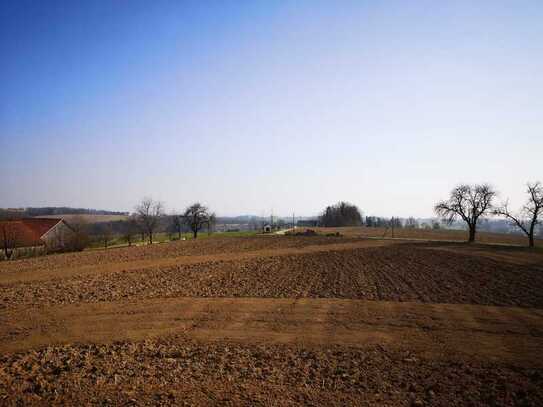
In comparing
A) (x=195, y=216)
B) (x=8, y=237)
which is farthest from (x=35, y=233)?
(x=195, y=216)

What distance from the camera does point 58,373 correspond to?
8.26 meters

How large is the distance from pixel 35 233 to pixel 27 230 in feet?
3.65

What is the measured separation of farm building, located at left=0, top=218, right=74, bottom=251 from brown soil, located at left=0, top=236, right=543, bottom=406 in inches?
1113

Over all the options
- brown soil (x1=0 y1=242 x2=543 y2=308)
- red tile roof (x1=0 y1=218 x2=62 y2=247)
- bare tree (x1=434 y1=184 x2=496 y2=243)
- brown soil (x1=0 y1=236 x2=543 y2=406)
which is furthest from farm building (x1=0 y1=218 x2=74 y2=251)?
bare tree (x1=434 y1=184 x2=496 y2=243)

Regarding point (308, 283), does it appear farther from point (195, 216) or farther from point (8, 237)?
point (195, 216)

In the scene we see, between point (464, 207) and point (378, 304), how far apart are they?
→ 4330 centimetres

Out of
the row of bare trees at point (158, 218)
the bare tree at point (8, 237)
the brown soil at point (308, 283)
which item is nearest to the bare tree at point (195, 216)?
the row of bare trees at point (158, 218)

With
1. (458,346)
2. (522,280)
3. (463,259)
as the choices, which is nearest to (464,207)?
(463,259)

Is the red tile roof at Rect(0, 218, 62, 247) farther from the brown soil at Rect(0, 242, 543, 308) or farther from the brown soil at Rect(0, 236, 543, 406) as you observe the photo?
the brown soil at Rect(0, 236, 543, 406)

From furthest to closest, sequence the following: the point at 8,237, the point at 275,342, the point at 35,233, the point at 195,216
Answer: the point at 195,216 < the point at 35,233 < the point at 8,237 < the point at 275,342

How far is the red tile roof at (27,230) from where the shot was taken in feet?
139

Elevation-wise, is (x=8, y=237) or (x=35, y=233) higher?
(x=35, y=233)

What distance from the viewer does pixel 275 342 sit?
10.1m

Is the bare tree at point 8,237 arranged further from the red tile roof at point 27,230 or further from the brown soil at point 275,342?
the brown soil at point 275,342
